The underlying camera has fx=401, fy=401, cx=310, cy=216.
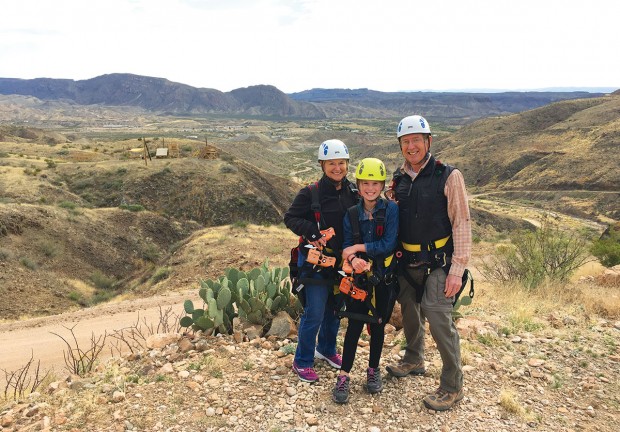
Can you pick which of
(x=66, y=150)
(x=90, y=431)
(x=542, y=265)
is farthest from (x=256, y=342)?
(x=66, y=150)

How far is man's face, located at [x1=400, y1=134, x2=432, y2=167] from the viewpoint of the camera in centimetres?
376

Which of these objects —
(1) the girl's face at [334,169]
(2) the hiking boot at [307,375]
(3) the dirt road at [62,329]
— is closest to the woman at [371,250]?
(1) the girl's face at [334,169]

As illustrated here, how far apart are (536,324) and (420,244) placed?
3.59 m

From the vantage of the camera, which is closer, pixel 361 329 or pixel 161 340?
pixel 361 329

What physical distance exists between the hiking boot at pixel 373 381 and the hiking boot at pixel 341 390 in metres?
0.25

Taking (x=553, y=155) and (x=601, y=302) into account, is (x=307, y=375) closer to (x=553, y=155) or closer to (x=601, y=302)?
(x=601, y=302)

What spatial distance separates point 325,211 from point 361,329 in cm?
122

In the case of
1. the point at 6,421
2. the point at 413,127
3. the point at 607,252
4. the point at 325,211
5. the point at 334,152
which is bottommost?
the point at 607,252

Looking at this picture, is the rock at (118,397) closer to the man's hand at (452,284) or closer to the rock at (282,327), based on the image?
the rock at (282,327)

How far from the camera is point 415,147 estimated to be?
3.78 metres

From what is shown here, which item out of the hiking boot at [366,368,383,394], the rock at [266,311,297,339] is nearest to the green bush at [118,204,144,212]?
the rock at [266,311,297,339]

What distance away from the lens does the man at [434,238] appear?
11.9 feet

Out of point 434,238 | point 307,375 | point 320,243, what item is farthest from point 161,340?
point 434,238

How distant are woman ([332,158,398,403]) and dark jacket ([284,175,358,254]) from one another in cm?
15
